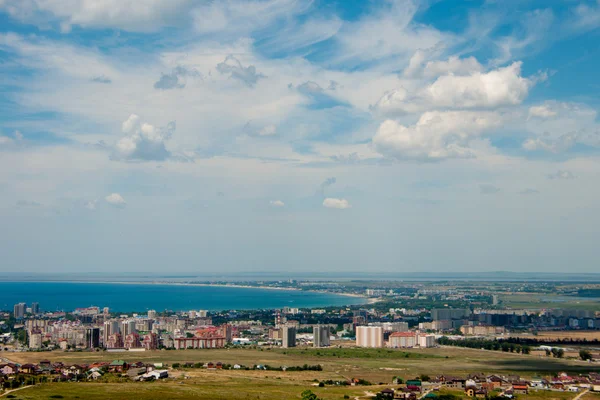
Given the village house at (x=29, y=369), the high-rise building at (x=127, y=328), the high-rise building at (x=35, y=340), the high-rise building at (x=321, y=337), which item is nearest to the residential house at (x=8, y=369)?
the village house at (x=29, y=369)

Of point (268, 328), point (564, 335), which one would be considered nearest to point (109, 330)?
point (268, 328)

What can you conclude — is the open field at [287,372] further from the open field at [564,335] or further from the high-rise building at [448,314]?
the high-rise building at [448,314]

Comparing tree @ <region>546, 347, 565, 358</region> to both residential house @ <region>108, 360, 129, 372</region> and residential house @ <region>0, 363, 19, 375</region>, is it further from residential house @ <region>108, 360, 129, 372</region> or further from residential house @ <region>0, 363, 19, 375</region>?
residential house @ <region>0, 363, 19, 375</region>

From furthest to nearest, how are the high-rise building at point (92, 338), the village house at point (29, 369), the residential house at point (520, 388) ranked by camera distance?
the high-rise building at point (92, 338) → the village house at point (29, 369) → the residential house at point (520, 388)

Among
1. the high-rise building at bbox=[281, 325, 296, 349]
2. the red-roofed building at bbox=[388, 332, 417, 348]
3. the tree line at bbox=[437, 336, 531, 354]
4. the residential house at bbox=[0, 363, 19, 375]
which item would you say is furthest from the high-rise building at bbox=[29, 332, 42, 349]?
the tree line at bbox=[437, 336, 531, 354]

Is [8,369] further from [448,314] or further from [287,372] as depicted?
[448,314]

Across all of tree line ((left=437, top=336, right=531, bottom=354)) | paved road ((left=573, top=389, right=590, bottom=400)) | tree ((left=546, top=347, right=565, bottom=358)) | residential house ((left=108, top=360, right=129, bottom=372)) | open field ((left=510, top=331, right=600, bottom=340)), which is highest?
residential house ((left=108, top=360, right=129, bottom=372))
